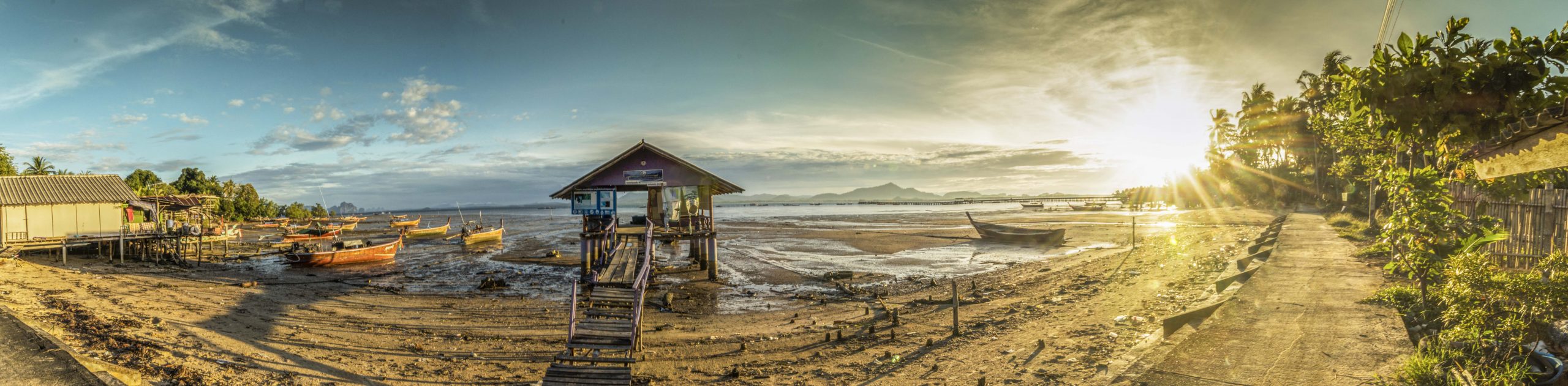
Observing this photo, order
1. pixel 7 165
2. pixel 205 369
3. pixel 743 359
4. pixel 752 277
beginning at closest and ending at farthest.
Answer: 1. pixel 205 369
2. pixel 743 359
3. pixel 752 277
4. pixel 7 165

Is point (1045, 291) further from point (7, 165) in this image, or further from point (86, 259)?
point (7, 165)

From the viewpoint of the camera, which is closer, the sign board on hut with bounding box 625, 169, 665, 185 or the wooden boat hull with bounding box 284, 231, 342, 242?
the sign board on hut with bounding box 625, 169, 665, 185

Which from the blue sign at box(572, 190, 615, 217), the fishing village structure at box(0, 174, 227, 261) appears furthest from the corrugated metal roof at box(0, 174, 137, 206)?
the blue sign at box(572, 190, 615, 217)

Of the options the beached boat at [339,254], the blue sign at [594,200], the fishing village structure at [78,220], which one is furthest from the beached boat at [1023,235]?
the fishing village structure at [78,220]

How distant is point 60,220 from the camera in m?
29.2

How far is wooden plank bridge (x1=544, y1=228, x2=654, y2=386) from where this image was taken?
8.82 meters

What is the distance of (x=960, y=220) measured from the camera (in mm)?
64250

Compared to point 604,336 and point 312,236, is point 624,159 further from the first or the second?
point 312,236

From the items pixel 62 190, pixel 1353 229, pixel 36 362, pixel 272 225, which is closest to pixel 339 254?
pixel 62 190

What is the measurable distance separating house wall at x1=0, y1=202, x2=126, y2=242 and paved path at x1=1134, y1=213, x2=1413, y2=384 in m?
45.5

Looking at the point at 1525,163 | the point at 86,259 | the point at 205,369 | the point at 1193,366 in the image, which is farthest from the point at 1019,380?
A: the point at 86,259

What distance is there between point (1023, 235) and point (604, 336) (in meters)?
30.7

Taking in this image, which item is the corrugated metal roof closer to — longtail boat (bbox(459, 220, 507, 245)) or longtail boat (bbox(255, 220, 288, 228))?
longtail boat (bbox(459, 220, 507, 245))

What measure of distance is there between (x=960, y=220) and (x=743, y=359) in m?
56.9
